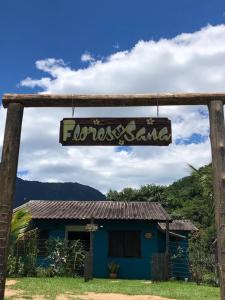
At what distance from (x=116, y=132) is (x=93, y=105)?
1.90 ft

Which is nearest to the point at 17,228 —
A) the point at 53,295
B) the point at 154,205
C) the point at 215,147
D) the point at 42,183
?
the point at 53,295

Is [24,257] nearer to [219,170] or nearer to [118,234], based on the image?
[118,234]

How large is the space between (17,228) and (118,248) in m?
11.6

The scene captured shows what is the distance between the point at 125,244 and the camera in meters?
20.1

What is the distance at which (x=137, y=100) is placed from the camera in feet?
21.8

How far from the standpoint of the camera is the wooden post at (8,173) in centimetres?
615

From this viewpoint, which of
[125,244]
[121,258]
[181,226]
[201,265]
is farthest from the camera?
[181,226]

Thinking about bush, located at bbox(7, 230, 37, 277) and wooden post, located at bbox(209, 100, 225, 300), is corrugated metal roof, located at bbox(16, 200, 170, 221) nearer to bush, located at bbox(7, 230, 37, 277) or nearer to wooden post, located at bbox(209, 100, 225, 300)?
bush, located at bbox(7, 230, 37, 277)

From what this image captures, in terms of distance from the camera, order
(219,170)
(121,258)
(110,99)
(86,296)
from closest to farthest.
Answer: (219,170), (110,99), (86,296), (121,258)

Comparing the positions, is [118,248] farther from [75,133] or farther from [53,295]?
[75,133]

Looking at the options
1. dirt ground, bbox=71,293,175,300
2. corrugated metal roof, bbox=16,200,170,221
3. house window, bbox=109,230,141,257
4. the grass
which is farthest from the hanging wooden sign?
house window, bbox=109,230,141,257

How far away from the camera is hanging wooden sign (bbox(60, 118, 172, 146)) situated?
6609 mm

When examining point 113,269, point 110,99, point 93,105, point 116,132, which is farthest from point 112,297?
point 113,269

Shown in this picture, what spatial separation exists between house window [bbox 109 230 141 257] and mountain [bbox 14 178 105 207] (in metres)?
86.8
